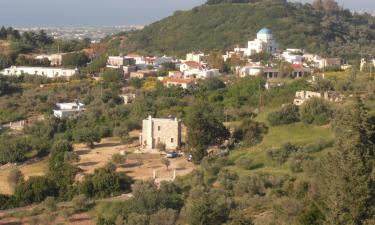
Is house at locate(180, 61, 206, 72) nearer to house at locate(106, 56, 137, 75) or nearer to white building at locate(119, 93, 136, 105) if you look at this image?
house at locate(106, 56, 137, 75)

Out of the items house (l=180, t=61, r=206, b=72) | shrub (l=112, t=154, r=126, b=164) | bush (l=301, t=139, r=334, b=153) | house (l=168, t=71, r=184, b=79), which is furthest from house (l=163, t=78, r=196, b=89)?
bush (l=301, t=139, r=334, b=153)

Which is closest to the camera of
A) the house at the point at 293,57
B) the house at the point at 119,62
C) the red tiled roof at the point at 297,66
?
the red tiled roof at the point at 297,66

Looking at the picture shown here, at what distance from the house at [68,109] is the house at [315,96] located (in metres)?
11.1

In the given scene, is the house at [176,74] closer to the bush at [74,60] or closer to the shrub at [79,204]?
the bush at [74,60]

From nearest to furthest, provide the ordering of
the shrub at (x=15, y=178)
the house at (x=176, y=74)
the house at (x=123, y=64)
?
the shrub at (x=15, y=178) < the house at (x=176, y=74) < the house at (x=123, y=64)

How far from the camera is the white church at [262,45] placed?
5153 centimetres

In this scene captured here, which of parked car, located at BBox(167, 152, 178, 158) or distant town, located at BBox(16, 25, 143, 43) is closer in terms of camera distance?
parked car, located at BBox(167, 152, 178, 158)

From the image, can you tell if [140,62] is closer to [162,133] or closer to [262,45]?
[262,45]

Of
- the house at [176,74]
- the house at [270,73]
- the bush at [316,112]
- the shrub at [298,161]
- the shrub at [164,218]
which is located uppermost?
the house at [270,73]

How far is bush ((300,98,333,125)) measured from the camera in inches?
1052

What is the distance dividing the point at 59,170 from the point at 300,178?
8.20 m

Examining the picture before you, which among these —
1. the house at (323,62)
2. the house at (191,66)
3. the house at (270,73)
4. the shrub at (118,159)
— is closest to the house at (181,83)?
the house at (270,73)

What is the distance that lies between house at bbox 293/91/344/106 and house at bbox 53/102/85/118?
36.5 ft

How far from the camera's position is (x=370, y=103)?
26.5 m
